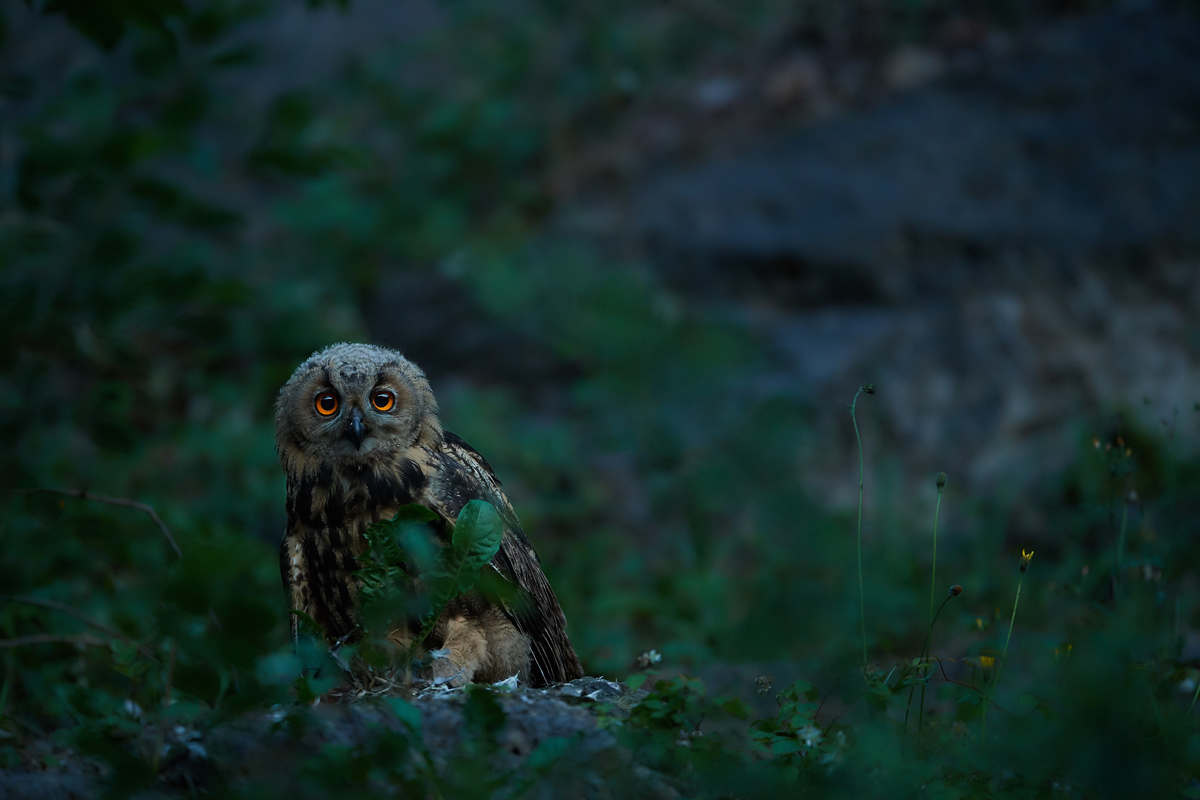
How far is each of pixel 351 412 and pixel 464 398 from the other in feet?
11.2

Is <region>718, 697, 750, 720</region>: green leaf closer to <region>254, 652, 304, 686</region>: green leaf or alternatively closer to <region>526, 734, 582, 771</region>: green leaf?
<region>526, 734, 582, 771</region>: green leaf

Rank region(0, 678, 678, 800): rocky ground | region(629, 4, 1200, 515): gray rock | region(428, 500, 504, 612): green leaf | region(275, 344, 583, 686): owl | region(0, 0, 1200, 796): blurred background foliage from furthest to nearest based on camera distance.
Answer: region(629, 4, 1200, 515): gray rock
region(275, 344, 583, 686): owl
region(0, 0, 1200, 796): blurred background foliage
region(428, 500, 504, 612): green leaf
region(0, 678, 678, 800): rocky ground

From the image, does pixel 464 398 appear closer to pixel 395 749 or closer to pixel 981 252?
pixel 981 252

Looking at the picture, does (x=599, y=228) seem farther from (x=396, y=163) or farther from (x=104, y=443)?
(x=104, y=443)

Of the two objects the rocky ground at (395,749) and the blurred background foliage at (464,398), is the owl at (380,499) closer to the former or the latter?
the blurred background foliage at (464,398)

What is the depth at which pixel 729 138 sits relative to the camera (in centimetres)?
768

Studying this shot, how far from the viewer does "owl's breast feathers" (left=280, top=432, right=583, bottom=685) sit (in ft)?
9.14

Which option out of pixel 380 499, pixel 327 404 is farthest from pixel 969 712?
pixel 327 404

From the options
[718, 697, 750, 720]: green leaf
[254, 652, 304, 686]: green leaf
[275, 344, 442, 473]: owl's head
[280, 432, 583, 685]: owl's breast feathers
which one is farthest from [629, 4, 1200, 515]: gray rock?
[254, 652, 304, 686]: green leaf

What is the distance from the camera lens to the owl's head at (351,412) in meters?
2.89

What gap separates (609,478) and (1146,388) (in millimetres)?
3457

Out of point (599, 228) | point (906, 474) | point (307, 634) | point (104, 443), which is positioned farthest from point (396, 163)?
point (307, 634)

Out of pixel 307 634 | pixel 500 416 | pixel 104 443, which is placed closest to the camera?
pixel 307 634

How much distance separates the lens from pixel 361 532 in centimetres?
277
